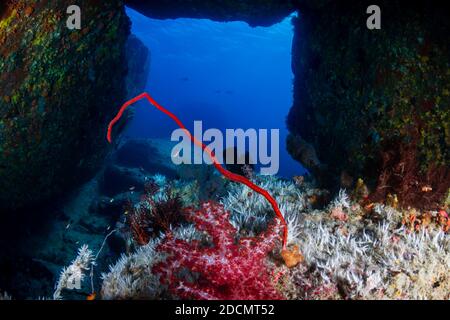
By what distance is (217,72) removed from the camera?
86.7 meters

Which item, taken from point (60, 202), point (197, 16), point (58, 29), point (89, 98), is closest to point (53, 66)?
point (58, 29)

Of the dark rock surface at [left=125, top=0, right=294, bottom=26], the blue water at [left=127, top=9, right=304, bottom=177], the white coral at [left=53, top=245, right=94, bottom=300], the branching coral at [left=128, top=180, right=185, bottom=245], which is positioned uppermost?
the blue water at [left=127, top=9, right=304, bottom=177]

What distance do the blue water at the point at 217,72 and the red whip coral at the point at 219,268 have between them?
1279cm

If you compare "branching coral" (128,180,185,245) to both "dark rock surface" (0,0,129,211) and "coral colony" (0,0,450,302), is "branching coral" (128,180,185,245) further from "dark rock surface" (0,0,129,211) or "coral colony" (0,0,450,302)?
"dark rock surface" (0,0,129,211)

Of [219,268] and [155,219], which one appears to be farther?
[155,219]

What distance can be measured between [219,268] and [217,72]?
87.7 meters

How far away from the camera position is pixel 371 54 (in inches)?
209

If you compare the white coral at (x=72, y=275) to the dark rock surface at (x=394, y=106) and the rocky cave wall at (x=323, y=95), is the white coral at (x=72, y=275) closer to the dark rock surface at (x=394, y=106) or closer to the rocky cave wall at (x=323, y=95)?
the rocky cave wall at (x=323, y=95)

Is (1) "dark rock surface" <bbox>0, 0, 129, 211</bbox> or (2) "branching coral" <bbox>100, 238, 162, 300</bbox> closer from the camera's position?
(2) "branching coral" <bbox>100, 238, 162, 300</bbox>

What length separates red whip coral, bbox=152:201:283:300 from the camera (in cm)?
310

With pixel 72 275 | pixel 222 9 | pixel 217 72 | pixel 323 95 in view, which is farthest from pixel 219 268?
pixel 217 72

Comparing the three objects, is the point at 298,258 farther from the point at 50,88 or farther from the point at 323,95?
the point at 50,88

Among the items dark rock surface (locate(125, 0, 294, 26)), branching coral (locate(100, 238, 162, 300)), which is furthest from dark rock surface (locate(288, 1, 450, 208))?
dark rock surface (locate(125, 0, 294, 26))

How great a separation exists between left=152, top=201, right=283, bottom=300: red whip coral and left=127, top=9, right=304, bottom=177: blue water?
12793 mm
